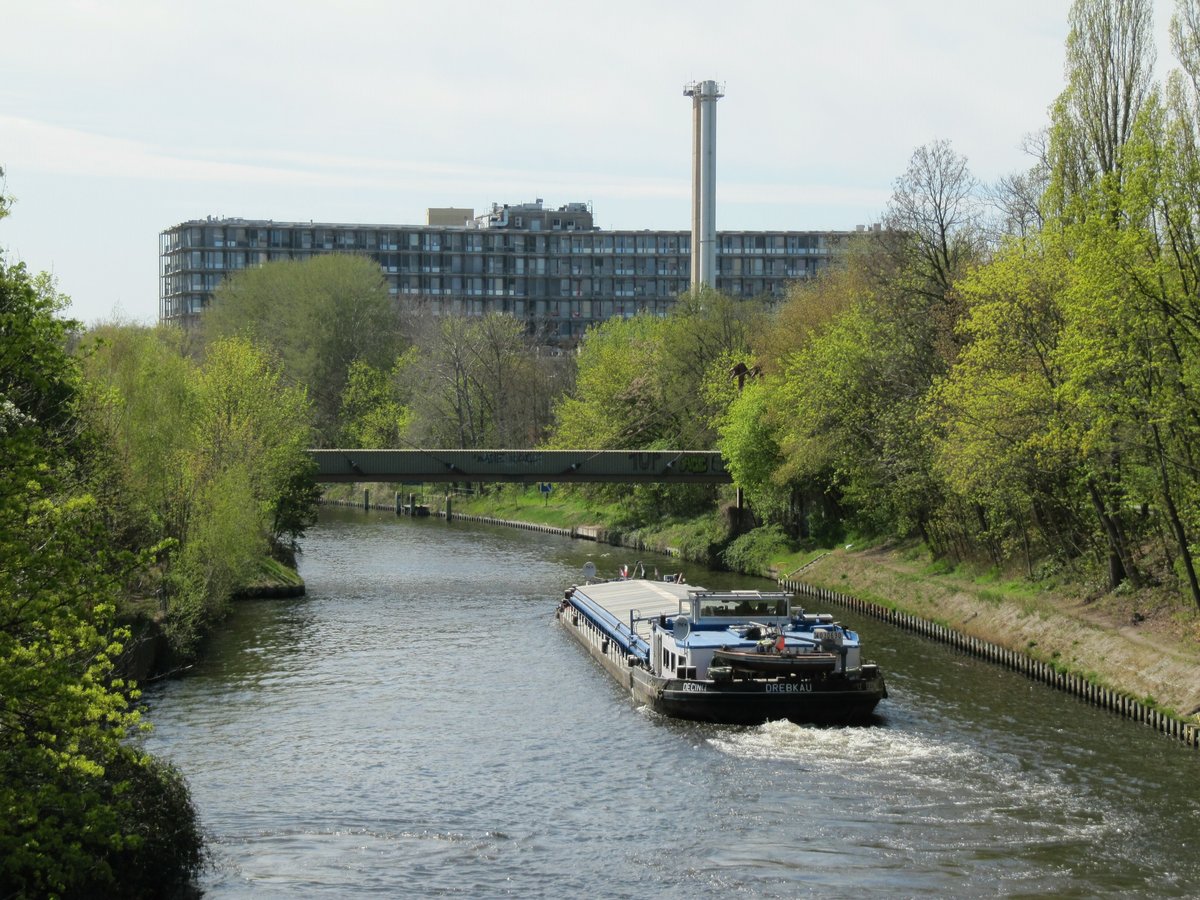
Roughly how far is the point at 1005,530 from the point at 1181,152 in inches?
763

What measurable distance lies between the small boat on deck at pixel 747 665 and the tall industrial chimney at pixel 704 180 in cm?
8565

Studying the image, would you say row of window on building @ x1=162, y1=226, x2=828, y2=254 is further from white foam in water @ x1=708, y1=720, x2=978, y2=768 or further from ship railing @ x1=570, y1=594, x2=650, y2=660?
white foam in water @ x1=708, y1=720, x2=978, y2=768

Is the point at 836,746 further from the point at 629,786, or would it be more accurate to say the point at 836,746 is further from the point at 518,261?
the point at 518,261

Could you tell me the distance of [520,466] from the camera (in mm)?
77625

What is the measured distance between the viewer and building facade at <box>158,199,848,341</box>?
7288 inches

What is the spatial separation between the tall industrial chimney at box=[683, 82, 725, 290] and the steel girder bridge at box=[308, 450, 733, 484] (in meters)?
47.4

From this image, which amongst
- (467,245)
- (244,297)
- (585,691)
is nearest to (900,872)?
(585,691)

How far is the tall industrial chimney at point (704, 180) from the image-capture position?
413 feet

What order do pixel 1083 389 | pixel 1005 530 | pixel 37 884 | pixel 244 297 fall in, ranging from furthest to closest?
pixel 244 297
pixel 1005 530
pixel 1083 389
pixel 37 884

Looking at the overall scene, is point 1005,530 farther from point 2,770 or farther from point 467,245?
point 467,245

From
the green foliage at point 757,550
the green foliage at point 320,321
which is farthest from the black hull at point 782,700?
the green foliage at point 320,321

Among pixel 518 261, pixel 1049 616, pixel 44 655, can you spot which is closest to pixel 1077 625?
pixel 1049 616

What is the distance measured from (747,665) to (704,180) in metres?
95.4

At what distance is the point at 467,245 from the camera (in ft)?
620
